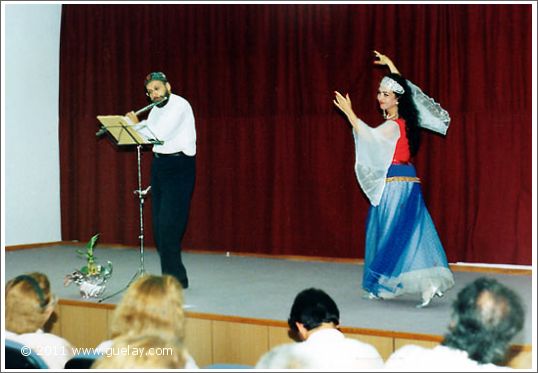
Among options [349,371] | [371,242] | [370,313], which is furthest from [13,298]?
[371,242]

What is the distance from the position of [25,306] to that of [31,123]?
517 centimetres

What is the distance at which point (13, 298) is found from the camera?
239 cm

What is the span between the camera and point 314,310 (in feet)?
8.05

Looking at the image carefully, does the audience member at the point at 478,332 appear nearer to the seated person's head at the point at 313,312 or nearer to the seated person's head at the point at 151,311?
the seated person's head at the point at 313,312

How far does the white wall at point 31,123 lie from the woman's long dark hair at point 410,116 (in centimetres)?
435

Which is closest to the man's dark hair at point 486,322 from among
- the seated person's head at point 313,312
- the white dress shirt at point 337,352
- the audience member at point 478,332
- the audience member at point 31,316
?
the audience member at point 478,332

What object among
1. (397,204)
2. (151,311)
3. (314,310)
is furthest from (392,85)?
(151,311)

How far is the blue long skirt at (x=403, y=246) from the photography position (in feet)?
12.7

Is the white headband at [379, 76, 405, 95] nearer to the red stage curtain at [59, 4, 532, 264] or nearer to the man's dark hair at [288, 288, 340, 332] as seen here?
the red stage curtain at [59, 4, 532, 264]

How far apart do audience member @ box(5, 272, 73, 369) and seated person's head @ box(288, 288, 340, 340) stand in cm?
78

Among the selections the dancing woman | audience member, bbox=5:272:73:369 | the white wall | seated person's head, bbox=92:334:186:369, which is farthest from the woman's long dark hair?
the white wall

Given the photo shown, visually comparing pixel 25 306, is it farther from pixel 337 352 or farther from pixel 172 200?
pixel 172 200

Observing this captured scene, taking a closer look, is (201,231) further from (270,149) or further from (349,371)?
(349,371)

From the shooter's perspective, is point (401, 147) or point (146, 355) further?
point (401, 147)
